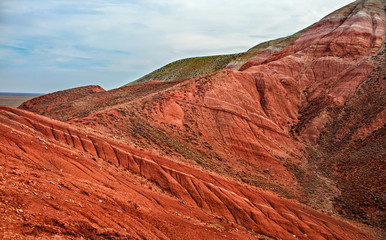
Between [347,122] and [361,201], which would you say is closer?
[361,201]

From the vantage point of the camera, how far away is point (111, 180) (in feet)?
52.4

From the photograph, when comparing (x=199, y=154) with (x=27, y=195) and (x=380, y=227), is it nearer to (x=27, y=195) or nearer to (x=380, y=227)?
(x=380, y=227)

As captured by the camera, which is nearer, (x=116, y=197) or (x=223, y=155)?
(x=116, y=197)

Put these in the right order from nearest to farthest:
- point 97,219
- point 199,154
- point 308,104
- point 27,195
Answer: point 27,195 < point 97,219 < point 199,154 < point 308,104

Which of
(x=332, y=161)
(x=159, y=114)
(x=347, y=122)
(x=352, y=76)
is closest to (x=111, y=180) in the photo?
(x=159, y=114)

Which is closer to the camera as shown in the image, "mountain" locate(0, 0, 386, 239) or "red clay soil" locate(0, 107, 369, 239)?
"red clay soil" locate(0, 107, 369, 239)

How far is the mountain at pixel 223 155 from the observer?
11.2 m

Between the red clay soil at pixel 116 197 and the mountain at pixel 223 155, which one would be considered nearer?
the red clay soil at pixel 116 197

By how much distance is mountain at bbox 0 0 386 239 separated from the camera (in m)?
11.2

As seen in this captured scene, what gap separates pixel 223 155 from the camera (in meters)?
29.9

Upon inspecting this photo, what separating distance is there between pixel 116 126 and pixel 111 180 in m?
10.9

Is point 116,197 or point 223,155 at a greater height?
point 116,197

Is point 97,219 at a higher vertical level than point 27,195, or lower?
lower

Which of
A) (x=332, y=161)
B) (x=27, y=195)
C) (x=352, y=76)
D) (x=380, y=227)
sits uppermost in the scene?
(x=352, y=76)
